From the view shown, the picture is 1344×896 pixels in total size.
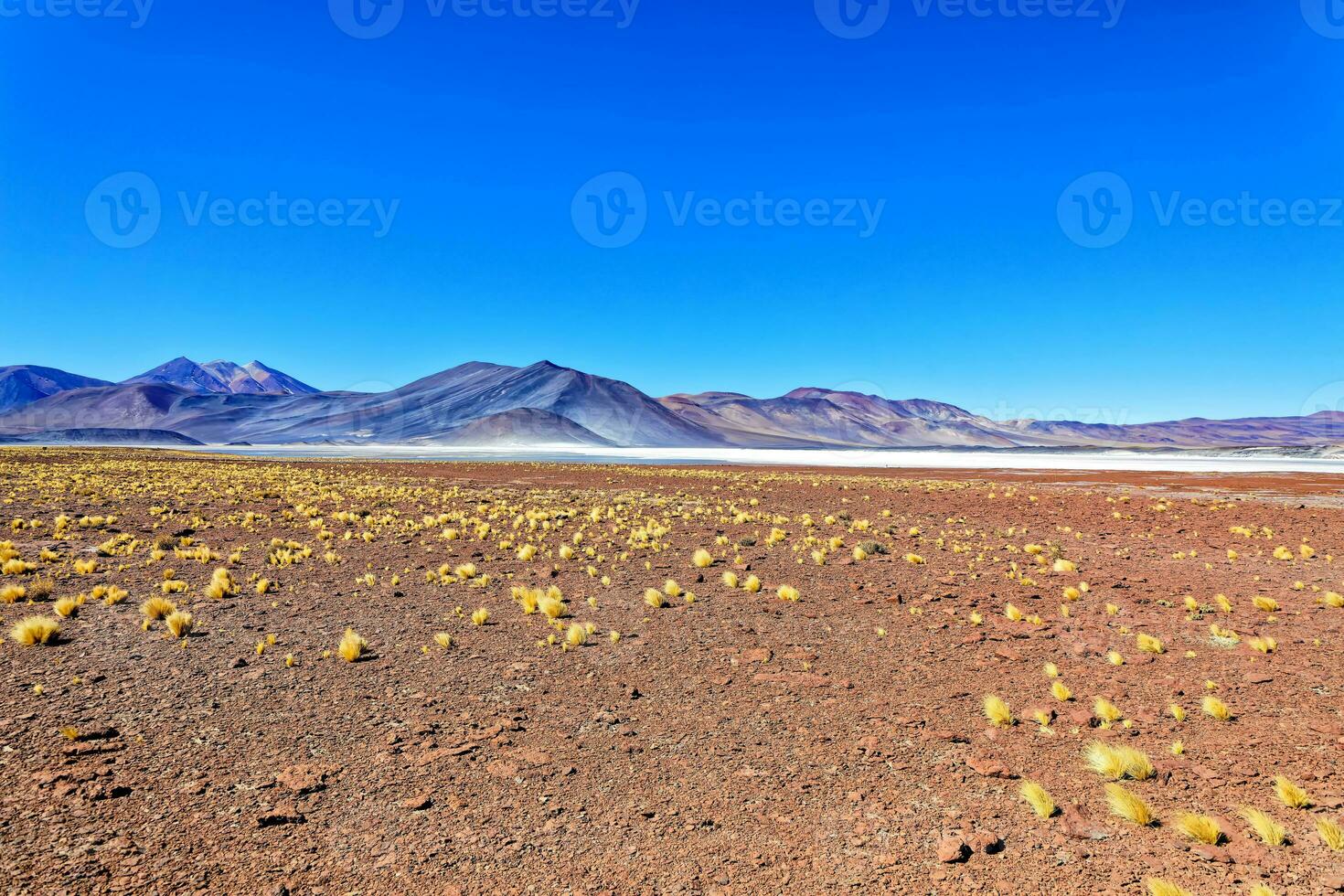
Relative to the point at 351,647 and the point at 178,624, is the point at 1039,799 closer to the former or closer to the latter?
the point at 351,647

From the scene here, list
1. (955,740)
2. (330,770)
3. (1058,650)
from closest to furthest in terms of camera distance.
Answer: (330,770) < (955,740) < (1058,650)

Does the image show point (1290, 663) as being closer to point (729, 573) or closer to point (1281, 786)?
point (1281, 786)

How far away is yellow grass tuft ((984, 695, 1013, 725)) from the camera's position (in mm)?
6578

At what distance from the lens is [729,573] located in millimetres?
13055

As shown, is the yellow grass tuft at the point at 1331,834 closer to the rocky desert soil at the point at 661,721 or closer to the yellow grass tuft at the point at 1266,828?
the rocky desert soil at the point at 661,721

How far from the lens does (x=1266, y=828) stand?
460cm

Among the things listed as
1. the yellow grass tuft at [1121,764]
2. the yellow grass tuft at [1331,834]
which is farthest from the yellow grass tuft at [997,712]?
the yellow grass tuft at [1331,834]

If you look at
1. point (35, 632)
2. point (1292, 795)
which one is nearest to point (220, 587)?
point (35, 632)

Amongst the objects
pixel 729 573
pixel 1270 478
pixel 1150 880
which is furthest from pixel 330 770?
pixel 1270 478

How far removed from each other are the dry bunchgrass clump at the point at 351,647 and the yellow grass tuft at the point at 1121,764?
25.7 ft

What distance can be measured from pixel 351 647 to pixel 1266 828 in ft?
28.8

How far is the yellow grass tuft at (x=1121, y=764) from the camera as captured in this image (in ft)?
18.0

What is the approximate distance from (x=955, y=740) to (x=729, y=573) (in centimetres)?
699

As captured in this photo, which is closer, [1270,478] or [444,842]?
[444,842]
